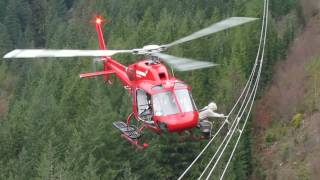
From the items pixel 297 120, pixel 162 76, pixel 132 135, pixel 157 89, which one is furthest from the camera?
pixel 297 120

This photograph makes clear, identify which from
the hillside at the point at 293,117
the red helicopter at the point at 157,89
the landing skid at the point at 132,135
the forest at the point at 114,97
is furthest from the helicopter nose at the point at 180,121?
the hillside at the point at 293,117

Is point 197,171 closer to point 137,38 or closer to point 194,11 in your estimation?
point 137,38

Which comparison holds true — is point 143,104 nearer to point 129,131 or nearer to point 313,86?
point 129,131

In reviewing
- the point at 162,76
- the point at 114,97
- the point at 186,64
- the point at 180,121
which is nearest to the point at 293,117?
the point at 114,97

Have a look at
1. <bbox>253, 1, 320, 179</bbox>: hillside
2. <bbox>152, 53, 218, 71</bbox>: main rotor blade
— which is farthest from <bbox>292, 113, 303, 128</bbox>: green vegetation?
<bbox>152, 53, 218, 71</bbox>: main rotor blade

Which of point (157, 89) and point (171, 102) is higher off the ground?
point (157, 89)

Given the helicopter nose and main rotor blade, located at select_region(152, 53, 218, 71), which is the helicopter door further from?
main rotor blade, located at select_region(152, 53, 218, 71)

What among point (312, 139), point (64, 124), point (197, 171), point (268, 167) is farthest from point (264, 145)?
point (64, 124)

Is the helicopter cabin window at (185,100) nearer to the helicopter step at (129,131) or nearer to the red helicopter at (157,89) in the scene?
the red helicopter at (157,89)
